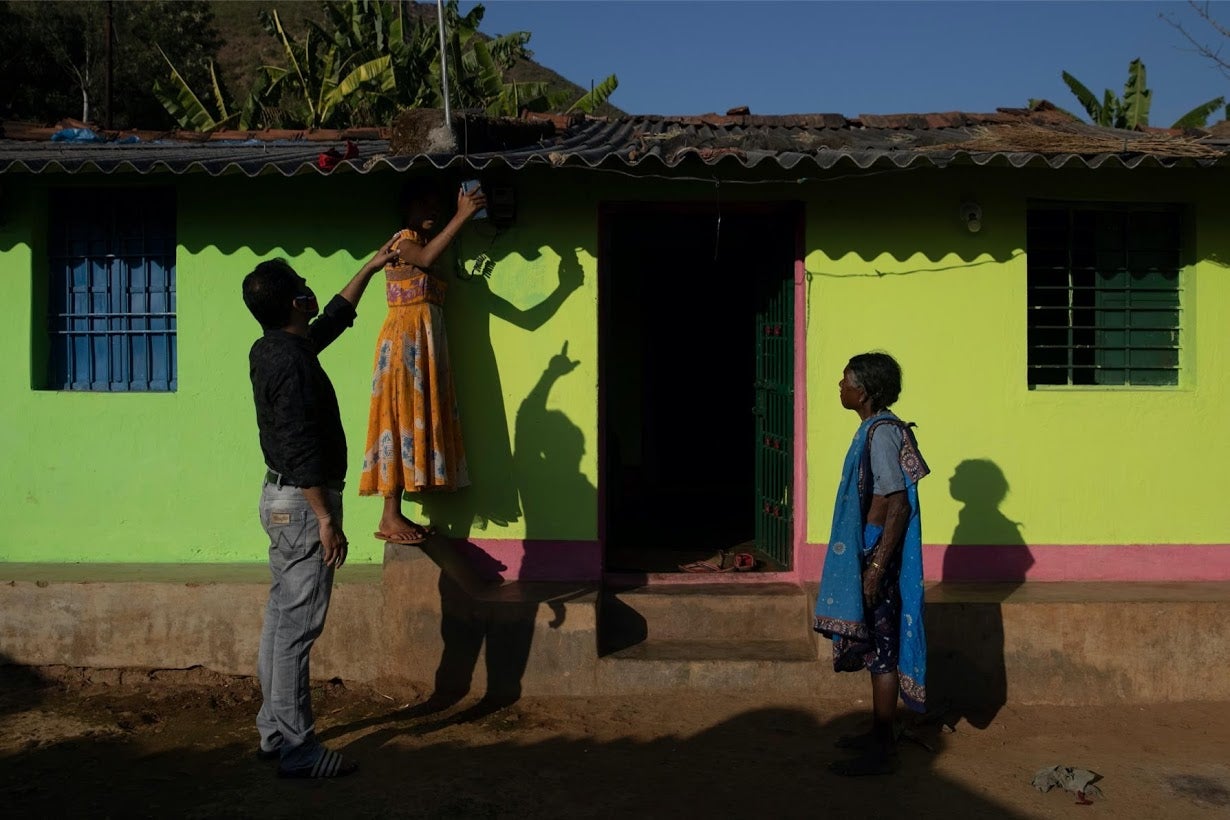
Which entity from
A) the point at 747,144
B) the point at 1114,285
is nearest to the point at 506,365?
the point at 747,144

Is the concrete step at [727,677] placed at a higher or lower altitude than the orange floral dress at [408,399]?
lower

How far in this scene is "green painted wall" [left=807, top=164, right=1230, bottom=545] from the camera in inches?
237

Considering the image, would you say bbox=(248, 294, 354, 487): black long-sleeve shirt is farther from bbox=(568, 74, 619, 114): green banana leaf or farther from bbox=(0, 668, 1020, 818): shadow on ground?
bbox=(568, 74, 619, 114): green banana leaf

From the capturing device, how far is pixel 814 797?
14.3 feet

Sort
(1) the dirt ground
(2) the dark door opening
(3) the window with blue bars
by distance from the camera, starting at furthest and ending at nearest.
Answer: (2) the dark door opening → (3) the window with blue bars → (1) the dirt ground

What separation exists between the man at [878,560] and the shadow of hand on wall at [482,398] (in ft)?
6.74

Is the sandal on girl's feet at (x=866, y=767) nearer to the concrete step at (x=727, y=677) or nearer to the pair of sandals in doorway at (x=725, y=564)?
the concrete step at (x=727, y=677)

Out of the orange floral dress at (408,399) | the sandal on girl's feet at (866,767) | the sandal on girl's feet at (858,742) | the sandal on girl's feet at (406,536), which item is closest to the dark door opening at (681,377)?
the orange floral dress at (408,399)

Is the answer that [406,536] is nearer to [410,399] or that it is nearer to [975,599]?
[410,399]

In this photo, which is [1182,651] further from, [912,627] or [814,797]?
[814,797]

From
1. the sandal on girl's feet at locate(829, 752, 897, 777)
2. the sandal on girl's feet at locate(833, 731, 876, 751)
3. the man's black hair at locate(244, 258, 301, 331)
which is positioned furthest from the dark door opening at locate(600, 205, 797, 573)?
the man's black hair at locate(244, 258, 301, 331)

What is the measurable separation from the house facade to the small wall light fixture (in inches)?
0.8

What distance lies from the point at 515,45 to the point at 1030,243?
887 centimetres

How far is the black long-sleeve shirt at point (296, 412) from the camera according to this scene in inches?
163
